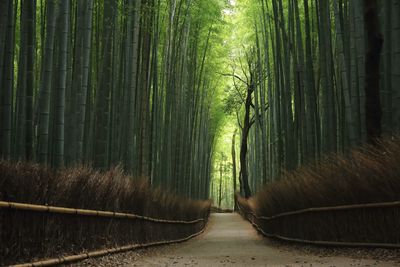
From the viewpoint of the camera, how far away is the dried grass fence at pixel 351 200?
15.4 ft

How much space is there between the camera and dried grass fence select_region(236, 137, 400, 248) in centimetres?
470

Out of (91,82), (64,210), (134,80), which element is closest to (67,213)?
(64,210)

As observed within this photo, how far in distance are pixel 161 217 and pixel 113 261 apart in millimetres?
3396

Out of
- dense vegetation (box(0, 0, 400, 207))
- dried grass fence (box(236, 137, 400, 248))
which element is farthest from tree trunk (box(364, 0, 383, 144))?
dried grass fence (box(236, 137, 400, 248))

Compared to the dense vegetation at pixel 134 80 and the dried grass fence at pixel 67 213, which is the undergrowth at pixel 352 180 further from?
the dried grass fence at pixel 67 213

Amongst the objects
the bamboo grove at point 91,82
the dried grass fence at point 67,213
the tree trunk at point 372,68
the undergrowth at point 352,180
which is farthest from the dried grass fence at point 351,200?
the bamboo grove at point 91,82

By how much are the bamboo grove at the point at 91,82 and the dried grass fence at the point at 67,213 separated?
0.49 metres

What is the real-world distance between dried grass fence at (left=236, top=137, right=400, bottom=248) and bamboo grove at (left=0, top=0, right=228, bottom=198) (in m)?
2.49

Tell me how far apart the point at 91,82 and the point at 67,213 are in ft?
14.9

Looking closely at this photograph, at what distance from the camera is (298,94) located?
9.45 m

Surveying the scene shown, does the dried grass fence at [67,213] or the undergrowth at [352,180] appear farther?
the undergrowth at [352,180]

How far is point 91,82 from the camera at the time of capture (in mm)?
8336

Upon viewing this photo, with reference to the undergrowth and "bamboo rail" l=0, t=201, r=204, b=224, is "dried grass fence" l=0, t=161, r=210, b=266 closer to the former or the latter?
"bamboo rail" l=0, t=201, r=204, b=224

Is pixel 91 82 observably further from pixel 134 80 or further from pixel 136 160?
pixel 136 160
